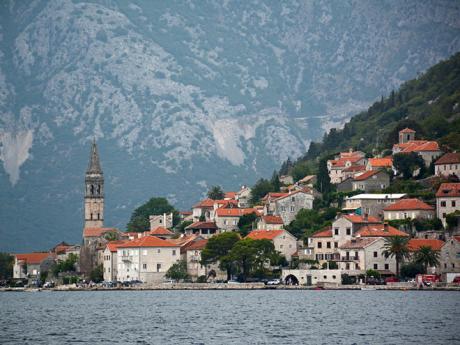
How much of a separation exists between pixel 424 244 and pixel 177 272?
104 ft

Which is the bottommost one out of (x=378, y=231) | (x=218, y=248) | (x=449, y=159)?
(x=218, y=248)

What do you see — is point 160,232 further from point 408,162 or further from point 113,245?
point 408,162

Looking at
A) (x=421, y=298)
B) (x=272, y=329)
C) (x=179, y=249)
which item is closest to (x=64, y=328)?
(x=272, y=329)

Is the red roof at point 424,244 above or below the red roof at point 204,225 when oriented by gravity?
below

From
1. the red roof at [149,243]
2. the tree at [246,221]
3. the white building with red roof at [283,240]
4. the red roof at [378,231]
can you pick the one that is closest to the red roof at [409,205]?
the red roof at [378,231]

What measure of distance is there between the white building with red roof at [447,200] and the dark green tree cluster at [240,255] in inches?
681

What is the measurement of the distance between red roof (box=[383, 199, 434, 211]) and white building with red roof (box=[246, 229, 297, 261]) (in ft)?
34.6

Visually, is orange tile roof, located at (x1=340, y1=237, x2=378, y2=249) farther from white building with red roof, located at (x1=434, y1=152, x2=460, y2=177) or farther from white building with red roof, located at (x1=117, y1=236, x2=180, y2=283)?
white building with red roof, located at (x1=117, y1=236, x2=180, y2=283)

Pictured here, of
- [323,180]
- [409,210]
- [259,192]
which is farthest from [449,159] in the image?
[259,192]

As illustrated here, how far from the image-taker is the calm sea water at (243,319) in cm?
9381

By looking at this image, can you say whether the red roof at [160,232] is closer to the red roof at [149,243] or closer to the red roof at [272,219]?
the red roof at [149,243]

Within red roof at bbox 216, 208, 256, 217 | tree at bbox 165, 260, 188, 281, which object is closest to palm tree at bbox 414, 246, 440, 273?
tree at bbox 165, 260, 188, 281

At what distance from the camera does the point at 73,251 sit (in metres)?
199

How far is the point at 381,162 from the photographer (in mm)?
184750
